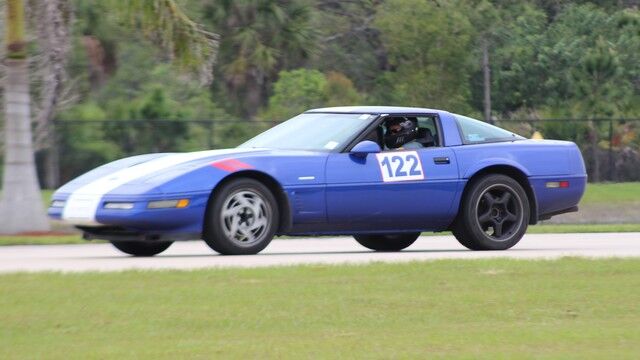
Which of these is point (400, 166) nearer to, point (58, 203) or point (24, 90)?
point (58, 203)

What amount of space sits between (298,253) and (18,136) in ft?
18.3

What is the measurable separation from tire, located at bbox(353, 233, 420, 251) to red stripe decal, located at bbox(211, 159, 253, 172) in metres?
2.21

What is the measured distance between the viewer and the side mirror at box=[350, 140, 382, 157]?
12.6 metres

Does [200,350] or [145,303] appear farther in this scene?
[145,303]

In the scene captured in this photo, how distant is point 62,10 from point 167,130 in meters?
8.52

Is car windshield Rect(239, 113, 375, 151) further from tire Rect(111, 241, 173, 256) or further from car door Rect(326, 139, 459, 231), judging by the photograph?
tire Rect(111, 241, 173, 256)

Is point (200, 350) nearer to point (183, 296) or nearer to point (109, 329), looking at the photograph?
point (109, 329)

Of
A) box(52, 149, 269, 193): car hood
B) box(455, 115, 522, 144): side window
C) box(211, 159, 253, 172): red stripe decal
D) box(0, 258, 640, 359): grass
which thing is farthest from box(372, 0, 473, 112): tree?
box(0, 258, 640, 359): grass

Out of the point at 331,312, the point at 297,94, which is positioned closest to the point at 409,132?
the point at 331,312

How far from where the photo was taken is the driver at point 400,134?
13.2 m

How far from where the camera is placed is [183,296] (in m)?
8.96

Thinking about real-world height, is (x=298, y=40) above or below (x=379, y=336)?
above

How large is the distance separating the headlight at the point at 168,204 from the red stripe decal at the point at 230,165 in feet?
1.42

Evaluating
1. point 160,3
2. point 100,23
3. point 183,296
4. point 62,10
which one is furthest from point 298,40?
point 183,296
